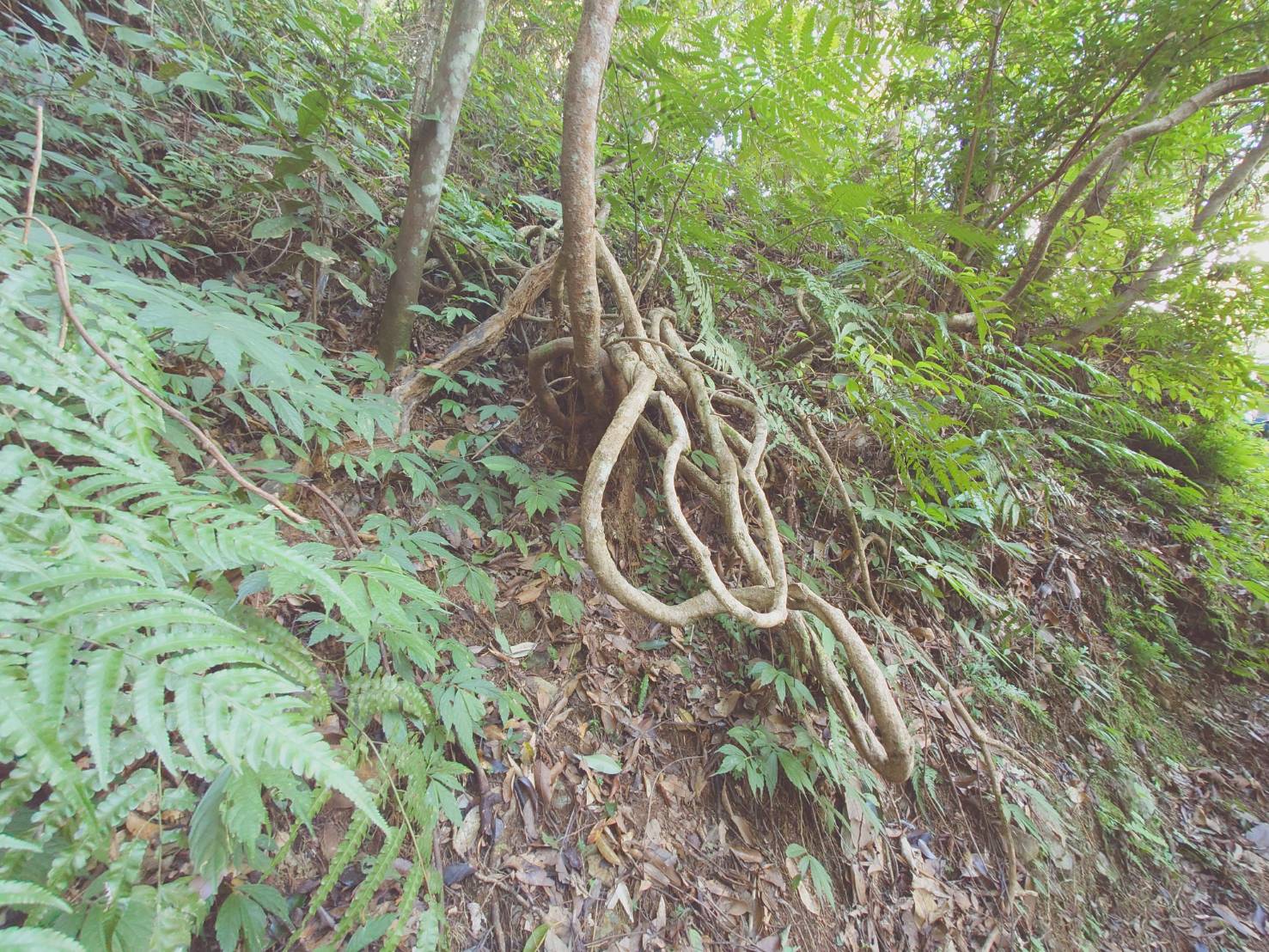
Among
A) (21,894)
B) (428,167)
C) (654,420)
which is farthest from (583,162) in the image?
(21,894)

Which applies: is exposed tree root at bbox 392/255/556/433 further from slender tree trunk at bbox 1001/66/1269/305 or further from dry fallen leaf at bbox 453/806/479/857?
slender tree trunk at bbox 1001/66/1269/305

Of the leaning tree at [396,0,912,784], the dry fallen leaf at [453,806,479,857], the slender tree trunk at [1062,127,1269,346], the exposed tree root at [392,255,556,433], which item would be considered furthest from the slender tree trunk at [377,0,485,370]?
the slender tree trunk at [1062,127,1269,346]

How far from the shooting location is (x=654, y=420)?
9.81 feet

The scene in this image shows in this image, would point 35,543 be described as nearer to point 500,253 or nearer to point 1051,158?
point 500,253

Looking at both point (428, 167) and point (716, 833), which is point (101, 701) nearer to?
point (716, 833)

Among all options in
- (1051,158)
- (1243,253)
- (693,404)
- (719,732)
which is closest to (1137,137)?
(1051,158)

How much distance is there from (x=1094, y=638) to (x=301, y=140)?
18.9 feet

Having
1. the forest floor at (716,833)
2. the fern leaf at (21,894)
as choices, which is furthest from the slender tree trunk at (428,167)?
the fern leaf at (21,894)

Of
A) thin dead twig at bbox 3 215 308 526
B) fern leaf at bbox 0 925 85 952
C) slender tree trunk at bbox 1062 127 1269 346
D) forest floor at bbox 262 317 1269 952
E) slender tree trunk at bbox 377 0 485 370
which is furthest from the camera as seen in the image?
slender tree trunk at bbox 1062 127 1269 346

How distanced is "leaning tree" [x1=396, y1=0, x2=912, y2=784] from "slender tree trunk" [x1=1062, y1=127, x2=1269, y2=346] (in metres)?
2.91

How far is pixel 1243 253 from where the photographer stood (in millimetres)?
3576

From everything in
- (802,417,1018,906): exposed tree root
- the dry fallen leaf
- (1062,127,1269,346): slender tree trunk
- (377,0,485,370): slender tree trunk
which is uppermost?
(1062,127,1269,346): slender tree trunk

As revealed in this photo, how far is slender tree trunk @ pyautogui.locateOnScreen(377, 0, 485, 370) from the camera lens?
2.54 metres

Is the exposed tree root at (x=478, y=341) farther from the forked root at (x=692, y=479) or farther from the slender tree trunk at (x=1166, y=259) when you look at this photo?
the slender tree trunk at (x=1166, y=259)
